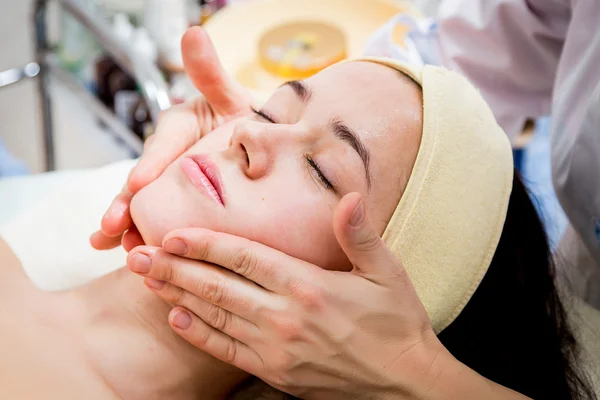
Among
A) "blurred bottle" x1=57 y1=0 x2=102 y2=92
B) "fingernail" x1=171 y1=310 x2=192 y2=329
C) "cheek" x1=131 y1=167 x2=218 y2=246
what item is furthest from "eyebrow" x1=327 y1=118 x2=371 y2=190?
"blurred bottle" x1=57 y1=0 x2=102 y2=92

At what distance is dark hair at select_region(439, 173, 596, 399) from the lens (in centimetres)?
109

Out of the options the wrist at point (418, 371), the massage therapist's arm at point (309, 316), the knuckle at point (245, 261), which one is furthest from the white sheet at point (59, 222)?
the wrist at point (418, 371)

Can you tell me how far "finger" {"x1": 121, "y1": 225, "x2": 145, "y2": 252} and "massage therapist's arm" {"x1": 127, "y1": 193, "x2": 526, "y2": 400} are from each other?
0.16 m

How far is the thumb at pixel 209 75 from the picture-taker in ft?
3.64

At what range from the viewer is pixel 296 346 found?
0.81 meters

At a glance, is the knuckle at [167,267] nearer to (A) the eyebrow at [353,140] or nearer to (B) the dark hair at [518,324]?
(A) the eyebrow at [353,140]

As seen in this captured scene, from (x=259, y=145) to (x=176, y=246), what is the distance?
22 cm

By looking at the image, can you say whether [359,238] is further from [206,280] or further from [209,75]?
[209,75]

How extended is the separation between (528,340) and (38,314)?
0.87 m

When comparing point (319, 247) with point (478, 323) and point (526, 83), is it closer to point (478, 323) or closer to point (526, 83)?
point (478, 323)

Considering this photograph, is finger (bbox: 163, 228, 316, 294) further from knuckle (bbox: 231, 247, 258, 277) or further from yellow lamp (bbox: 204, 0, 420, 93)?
yellow lamp (bbox: 204, 0, 420, 93)

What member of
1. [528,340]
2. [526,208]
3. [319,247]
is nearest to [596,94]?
[526,208]

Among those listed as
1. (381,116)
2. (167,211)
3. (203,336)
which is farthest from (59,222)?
(381,116)

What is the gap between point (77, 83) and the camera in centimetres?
194
